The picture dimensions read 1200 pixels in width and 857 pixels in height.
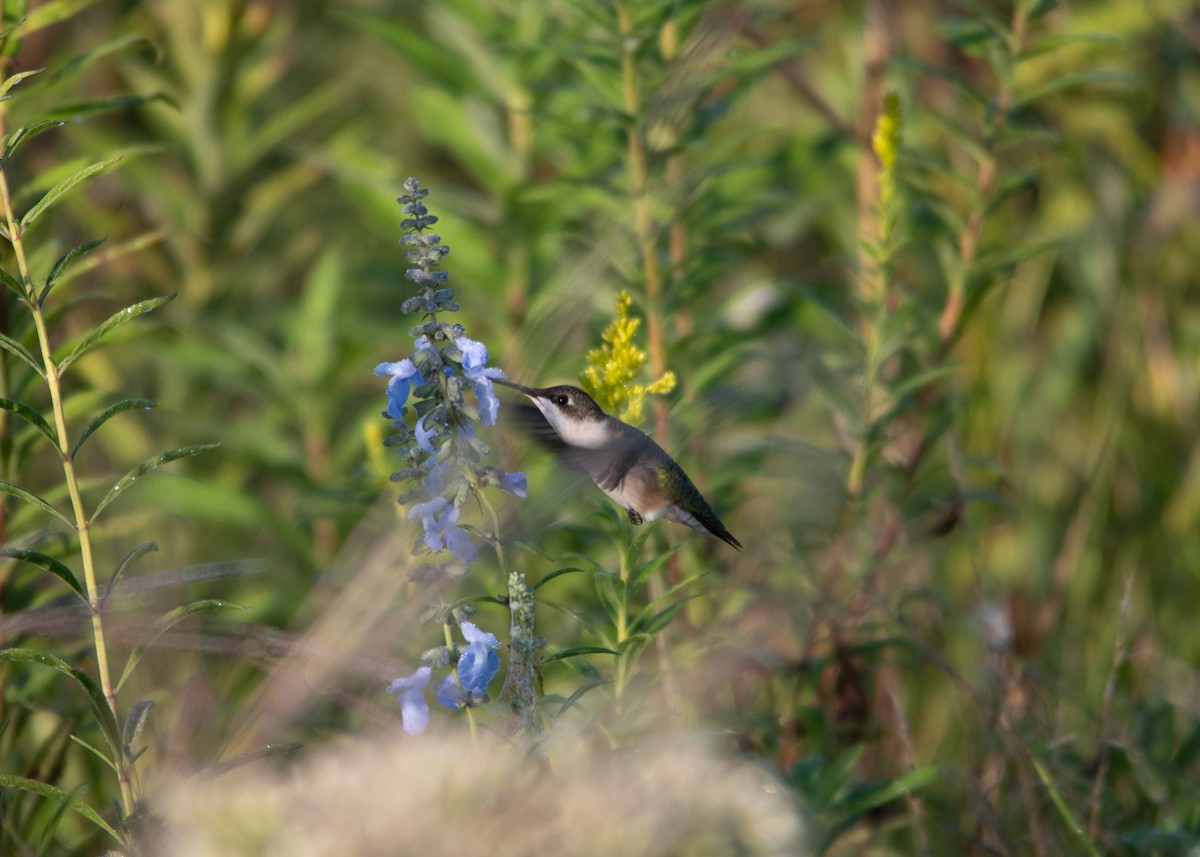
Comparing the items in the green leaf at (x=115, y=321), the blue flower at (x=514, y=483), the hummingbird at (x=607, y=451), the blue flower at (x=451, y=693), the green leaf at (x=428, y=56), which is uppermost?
the green leaf at (x=428, y=56)

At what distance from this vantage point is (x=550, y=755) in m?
1.50

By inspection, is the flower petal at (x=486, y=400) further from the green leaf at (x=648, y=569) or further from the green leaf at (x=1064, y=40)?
the green leaf at (x=1064, y=40)

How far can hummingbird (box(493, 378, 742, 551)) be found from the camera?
1.90 m

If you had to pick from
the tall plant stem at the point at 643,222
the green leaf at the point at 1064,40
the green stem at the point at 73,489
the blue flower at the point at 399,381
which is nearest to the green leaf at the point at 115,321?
the green stem at the point at 73,489

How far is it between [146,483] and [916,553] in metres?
1.86

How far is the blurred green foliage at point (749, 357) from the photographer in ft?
7.58

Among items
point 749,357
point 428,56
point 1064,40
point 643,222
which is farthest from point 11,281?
point 428,56

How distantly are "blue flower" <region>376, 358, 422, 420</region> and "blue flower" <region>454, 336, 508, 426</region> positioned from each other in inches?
2.4

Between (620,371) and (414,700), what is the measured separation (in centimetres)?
49

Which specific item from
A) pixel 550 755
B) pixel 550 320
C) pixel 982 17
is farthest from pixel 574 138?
pixel 550 755

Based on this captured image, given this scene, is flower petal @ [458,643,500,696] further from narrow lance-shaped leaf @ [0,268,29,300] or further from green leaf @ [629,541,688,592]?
narrow lance-shaped leaf @ [0,268,29,300]

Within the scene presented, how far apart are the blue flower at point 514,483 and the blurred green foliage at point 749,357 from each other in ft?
0.51

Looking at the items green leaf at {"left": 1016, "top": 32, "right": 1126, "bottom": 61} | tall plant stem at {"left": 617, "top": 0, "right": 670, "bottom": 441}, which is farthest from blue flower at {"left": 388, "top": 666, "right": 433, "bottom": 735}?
green leaf at {"left": 1016, "top": 32, "right": 1126, "bottom": 61}

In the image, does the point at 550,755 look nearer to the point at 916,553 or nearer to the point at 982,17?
the point at 916,553
